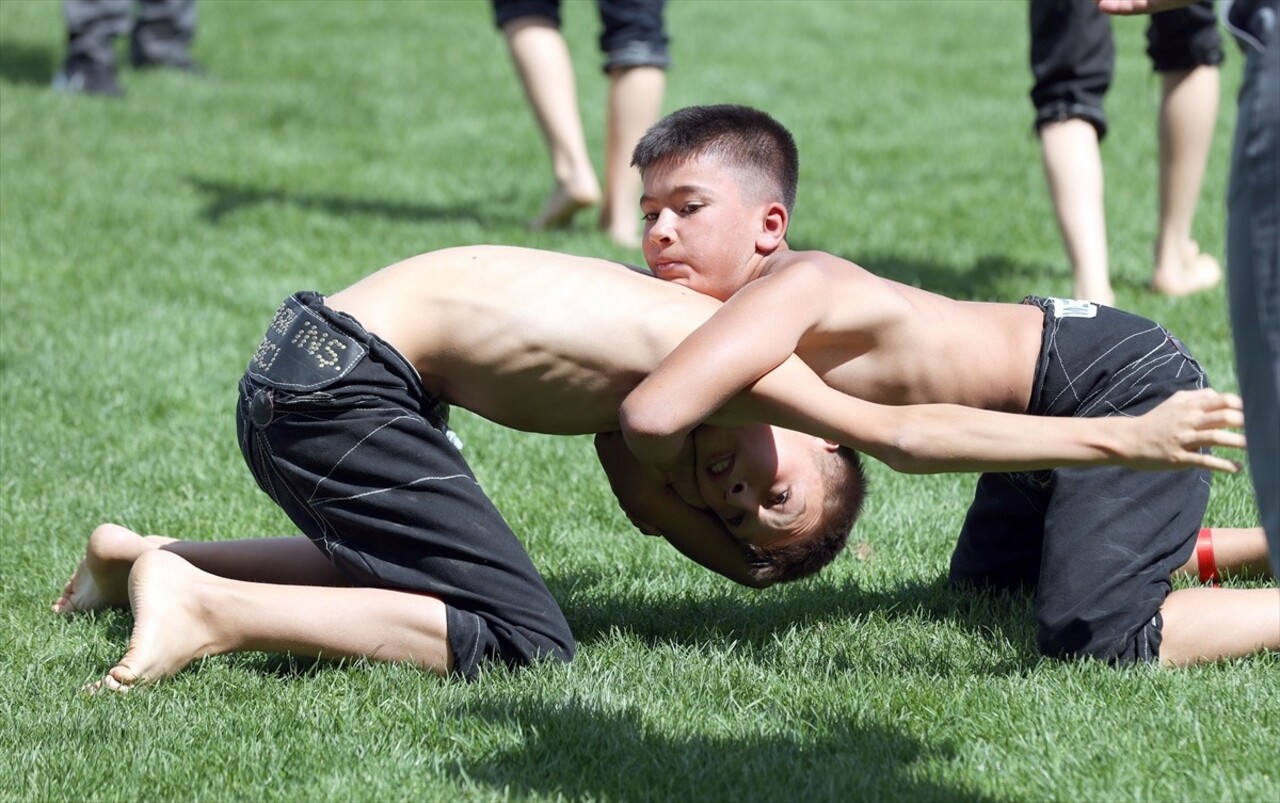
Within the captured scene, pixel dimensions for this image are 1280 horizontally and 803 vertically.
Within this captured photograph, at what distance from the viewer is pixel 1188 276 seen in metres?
5.96

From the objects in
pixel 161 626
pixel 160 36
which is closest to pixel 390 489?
pixel 161 626

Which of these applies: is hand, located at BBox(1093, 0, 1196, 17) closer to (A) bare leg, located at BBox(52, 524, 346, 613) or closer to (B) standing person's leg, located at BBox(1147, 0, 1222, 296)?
(A) bare leg, located at BBox(52, 524, 346, 613)

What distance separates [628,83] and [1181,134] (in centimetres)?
220

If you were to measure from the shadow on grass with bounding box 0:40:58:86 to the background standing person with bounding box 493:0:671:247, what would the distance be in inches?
169

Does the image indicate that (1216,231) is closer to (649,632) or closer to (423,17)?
(649,632)

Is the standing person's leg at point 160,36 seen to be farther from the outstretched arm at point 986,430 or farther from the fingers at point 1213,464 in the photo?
the fingers at point 1213,464

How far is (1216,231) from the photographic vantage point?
263 inches

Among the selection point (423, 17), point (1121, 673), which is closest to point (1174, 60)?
point (1121, 673)

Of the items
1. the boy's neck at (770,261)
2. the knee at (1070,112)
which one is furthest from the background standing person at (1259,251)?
the knee at (1070,112)

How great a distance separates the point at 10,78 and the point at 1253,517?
26.5ft

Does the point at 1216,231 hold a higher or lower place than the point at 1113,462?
lower

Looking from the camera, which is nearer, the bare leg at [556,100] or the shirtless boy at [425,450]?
the shirtless boy at [425,450]

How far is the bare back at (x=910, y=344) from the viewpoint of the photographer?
10.1ft

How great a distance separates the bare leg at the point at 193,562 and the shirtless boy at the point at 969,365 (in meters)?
1.00
